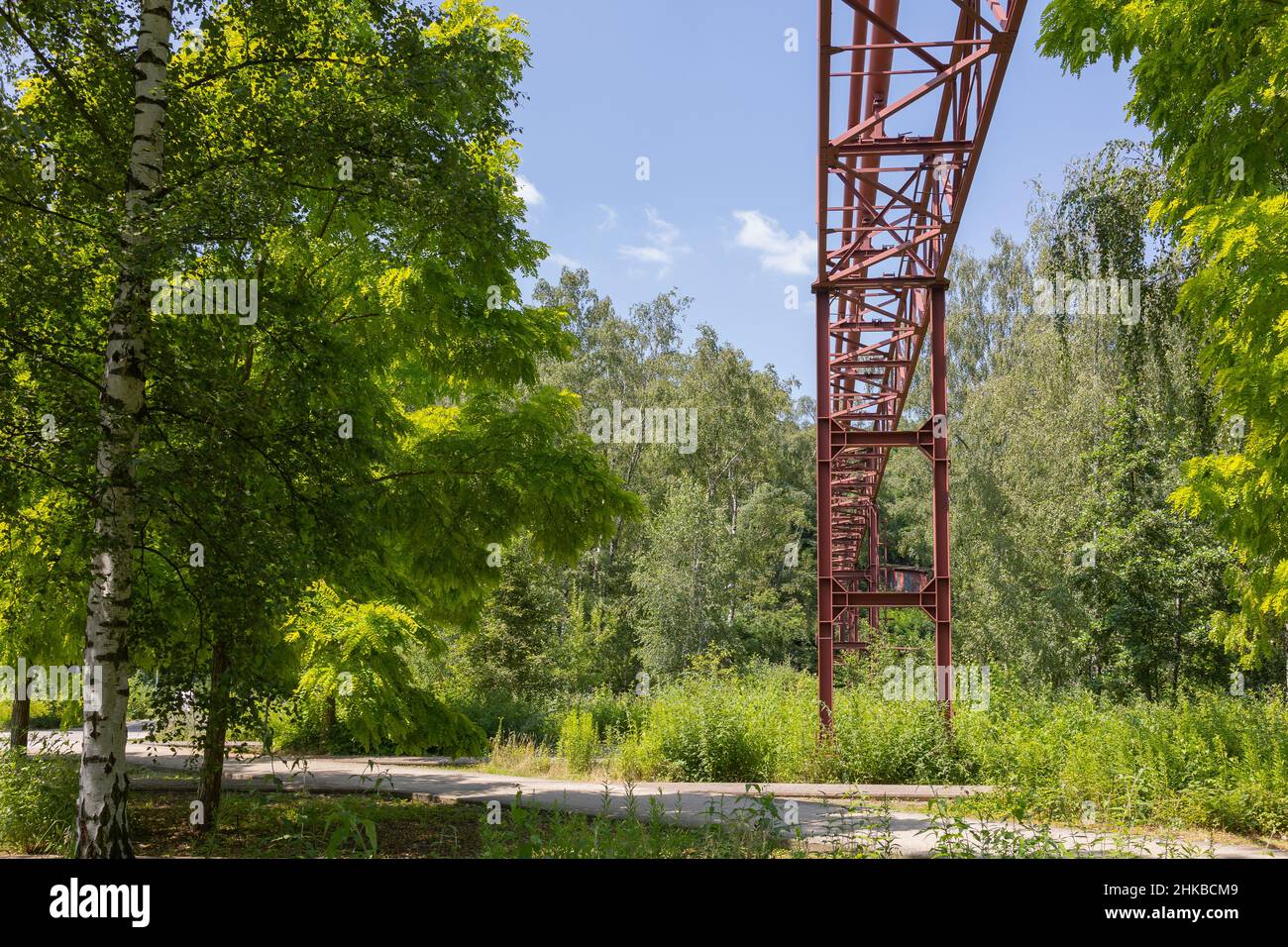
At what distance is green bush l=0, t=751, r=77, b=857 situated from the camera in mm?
7645

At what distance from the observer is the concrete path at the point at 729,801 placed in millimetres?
6566

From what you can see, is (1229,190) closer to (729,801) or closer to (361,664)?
(729,801)

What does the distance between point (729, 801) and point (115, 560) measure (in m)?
7.35

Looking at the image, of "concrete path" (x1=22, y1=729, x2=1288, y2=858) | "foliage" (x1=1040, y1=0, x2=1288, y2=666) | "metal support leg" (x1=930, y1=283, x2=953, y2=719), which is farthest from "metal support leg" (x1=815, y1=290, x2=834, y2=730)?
"foliage" (x1=1040, y1=0, x2=1288, y2=666)

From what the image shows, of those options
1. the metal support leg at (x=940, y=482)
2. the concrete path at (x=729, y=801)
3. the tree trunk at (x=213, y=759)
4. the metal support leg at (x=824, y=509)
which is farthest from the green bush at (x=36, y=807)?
the metal support leg at (x=940, y=482)

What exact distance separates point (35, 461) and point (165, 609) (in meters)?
1.81

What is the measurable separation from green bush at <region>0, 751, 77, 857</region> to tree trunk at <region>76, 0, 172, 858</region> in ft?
5.84

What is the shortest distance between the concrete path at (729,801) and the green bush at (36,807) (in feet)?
2.36

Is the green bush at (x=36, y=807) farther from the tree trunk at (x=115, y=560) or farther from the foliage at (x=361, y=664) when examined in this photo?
the foliage at (x=361, y=664)

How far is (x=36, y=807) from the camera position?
310 inches

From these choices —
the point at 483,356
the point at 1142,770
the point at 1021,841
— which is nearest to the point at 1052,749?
the point at 1142,770

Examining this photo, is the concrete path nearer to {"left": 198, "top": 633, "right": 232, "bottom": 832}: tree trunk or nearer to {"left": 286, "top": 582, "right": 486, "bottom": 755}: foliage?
{"left": 198, "top": 633, "right": 232, "bottom": 832}: tree trunk

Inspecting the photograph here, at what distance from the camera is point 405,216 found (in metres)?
7.22

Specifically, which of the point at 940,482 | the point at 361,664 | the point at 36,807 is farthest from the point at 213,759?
the point at 940,482
